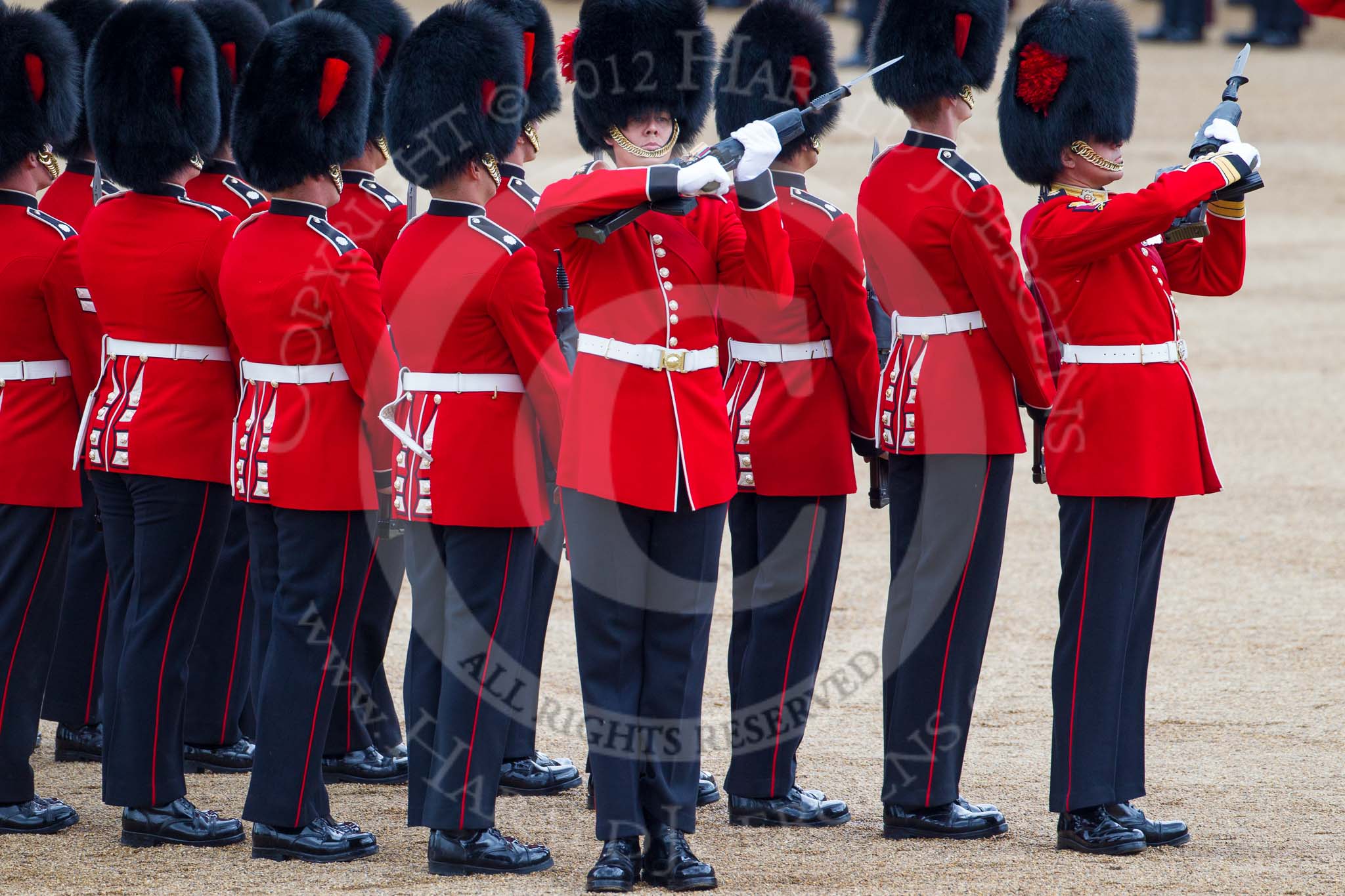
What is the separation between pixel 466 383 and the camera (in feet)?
10.9

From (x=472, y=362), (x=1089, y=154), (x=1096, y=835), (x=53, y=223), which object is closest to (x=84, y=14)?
(x=53, y=223)

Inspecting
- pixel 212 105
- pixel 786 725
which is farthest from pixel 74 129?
pixel 786 725

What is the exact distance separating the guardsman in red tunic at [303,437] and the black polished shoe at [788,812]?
73 centimetres

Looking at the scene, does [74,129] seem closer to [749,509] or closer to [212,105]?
[212,105]

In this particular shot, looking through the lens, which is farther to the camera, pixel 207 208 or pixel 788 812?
pixel 788 812

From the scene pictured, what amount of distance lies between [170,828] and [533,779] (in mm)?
801

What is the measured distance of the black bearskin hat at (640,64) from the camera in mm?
3309

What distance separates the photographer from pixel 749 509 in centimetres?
378

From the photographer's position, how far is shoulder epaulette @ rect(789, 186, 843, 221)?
3.69 m

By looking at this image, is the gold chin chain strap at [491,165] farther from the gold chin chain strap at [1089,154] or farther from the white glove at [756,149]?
the gold chin chain strap at [1089,154]

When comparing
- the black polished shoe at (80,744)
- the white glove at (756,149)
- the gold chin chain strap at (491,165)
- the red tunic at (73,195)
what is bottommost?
the black polished shoe at (80,744)

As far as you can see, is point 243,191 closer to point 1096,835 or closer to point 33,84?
point 33,84

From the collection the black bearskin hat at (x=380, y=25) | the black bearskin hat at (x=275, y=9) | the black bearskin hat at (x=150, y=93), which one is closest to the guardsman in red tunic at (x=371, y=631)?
the black bearskin hat at (x=380, y=25)

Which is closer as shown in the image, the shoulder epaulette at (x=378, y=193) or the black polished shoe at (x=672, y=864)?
the black polished shoe at (x=672, y=864)
